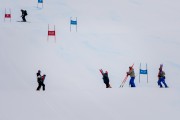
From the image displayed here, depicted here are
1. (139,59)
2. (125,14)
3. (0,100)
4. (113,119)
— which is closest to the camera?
(113,119)

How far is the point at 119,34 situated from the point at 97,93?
19.2m

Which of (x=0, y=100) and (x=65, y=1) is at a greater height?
(x=65, y=1)

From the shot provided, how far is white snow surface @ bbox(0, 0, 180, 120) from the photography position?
1354cm

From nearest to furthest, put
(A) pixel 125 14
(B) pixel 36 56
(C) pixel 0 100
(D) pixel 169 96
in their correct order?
(C) pixel 0 100 → (D) pixel 169 96 → (B) pixel 36 56 → (A) pixel 125 14

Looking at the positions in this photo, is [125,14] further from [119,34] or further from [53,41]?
[53,41]

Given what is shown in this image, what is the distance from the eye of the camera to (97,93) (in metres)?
16.7

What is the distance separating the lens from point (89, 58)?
27250 millimetres

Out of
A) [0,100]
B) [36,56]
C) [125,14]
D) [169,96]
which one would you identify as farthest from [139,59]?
[125,14]

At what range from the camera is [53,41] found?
97.7ft

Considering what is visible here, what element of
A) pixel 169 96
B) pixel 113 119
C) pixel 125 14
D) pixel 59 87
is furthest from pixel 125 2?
pixel 113 119

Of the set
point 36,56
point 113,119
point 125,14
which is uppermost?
point 125,14

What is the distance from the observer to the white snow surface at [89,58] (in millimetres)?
13539

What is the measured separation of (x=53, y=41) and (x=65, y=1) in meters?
21.9

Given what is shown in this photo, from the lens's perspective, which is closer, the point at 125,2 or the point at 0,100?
the point at 0,100
